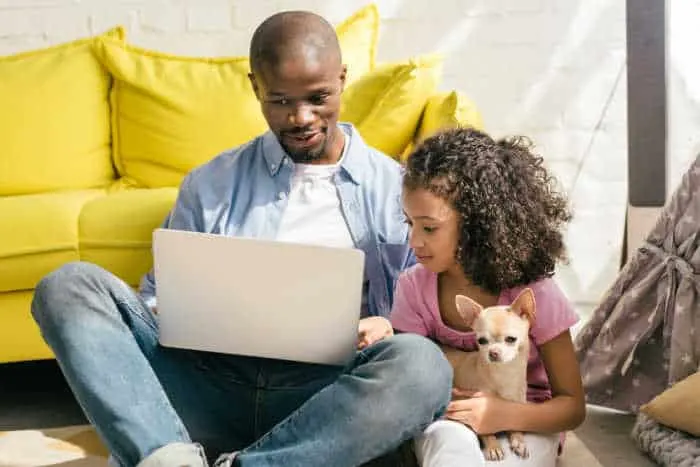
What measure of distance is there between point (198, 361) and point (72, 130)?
111 cm

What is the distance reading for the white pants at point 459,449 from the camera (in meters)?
1.41

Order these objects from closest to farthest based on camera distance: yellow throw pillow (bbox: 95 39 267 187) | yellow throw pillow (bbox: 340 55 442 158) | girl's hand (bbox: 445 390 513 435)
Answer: girl's hand (bbox: 445 390 513 435), yellow throw pillow (bbox: 340 55 442 158), yellow throw pillow (bbox: 95 39 267 187)

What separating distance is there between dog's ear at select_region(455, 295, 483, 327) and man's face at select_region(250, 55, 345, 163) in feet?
1.29

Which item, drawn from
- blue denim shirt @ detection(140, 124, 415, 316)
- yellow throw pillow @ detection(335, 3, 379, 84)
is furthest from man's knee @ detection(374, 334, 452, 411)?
yellow throw pillow @ detection(335, 3, 379, 84)

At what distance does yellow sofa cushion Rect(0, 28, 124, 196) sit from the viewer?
245 cm

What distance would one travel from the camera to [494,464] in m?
1.47

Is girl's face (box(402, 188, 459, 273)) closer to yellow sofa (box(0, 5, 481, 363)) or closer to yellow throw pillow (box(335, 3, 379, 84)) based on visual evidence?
yellow sofa (box(0, 5, 481, 363))

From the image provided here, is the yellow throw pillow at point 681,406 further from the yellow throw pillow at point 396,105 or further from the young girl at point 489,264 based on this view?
the yellow throw pillow at point 396,105

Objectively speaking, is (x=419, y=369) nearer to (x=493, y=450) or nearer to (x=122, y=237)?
(x=493, y=450)

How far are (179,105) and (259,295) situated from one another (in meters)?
1.11

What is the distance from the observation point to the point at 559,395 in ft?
5.08

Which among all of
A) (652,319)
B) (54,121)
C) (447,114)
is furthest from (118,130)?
(652,319)

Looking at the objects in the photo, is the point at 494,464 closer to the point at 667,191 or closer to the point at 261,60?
the point at 261,60

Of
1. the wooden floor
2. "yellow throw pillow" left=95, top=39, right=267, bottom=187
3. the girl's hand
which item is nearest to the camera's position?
the girl's hand
